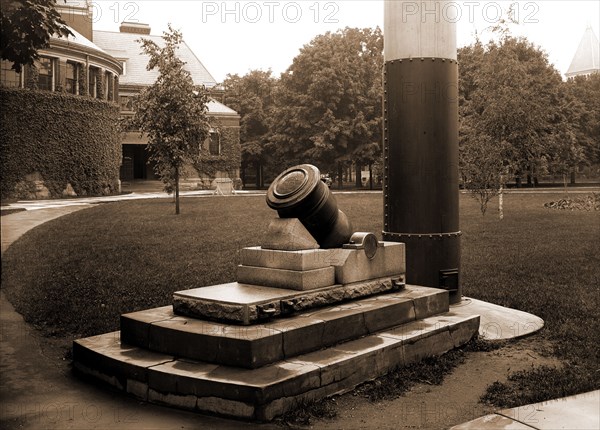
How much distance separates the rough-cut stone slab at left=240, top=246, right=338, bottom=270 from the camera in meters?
5.94

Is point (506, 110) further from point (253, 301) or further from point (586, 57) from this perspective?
point (586, 57)

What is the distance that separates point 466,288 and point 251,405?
20.7 ft

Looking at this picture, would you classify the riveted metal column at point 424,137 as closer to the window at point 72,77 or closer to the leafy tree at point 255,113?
the window at point 72,77

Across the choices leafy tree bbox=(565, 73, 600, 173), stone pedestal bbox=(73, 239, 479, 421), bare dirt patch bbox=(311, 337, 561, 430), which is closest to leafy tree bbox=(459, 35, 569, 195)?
Answer: stone pedestal bbox=(73, 239, 479, 421)

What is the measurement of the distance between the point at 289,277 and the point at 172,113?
55.6ft

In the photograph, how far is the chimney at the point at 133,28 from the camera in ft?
186

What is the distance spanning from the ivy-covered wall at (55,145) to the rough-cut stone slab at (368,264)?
2775 centimetres

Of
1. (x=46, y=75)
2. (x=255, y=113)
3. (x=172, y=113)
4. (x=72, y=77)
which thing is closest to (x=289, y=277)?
(x=172, y=113)

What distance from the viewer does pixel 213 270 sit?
1138 cm

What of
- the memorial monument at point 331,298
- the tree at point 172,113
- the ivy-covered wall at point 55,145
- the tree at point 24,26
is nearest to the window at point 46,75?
the ivy-covered wall at point 55,145

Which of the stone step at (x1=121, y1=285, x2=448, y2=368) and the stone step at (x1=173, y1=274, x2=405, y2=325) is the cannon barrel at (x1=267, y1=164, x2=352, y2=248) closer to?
the stone step at (x1=173, y1=274, x2=405, y2=325)

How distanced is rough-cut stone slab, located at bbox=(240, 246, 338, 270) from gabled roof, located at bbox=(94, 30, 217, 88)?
46.5 meters

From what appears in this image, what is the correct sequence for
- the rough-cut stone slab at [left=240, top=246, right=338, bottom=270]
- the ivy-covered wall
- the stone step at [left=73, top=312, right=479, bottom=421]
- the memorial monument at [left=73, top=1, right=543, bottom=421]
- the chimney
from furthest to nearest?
1. the chimney
2. the ivy-covered wall
3. the rough-cut stone slab at [left=240, top=246, right=338, bottom=270]
4. the memorial monument at [left=73, top=1, right=543, bottom=421]
5. the stone step at [left=73, top=312, right=479, bottom=421]

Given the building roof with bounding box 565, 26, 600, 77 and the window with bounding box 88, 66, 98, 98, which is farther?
the building roof with bounding box 565, 26, 600, 77
